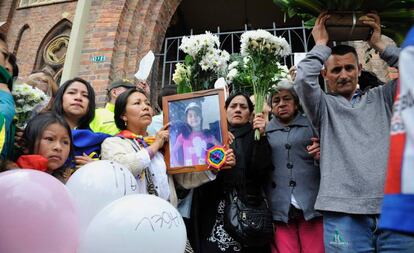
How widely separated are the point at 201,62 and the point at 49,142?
1.15 metres

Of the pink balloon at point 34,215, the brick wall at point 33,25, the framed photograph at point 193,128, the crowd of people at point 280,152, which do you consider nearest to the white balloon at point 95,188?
the pink balloon at point 34,215

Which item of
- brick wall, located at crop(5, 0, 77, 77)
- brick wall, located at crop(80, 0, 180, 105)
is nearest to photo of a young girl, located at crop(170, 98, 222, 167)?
brick wall, located at crop(80, 0, 180, 105)

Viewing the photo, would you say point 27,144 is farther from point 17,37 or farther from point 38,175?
point 17,37

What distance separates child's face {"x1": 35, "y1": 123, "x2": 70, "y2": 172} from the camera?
1.99 metres

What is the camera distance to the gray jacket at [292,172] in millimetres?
2217

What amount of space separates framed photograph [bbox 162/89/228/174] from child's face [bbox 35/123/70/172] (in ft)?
2.11

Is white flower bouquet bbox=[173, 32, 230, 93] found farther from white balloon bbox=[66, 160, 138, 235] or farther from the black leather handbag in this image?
white balloon bbox=[66, 160, 138, 235]

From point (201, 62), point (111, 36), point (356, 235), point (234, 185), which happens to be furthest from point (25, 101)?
point (111, 36)

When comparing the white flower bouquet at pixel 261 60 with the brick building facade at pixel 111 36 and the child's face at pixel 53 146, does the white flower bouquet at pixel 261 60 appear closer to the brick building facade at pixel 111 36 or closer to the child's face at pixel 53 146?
the child's face at pixel 53 146

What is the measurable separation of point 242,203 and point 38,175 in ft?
4.02

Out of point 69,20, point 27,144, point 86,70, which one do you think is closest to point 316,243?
point 27,144

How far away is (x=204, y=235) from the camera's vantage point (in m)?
2.35

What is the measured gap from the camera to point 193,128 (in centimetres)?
241

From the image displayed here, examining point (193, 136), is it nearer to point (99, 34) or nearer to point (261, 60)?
point (261, 60)
